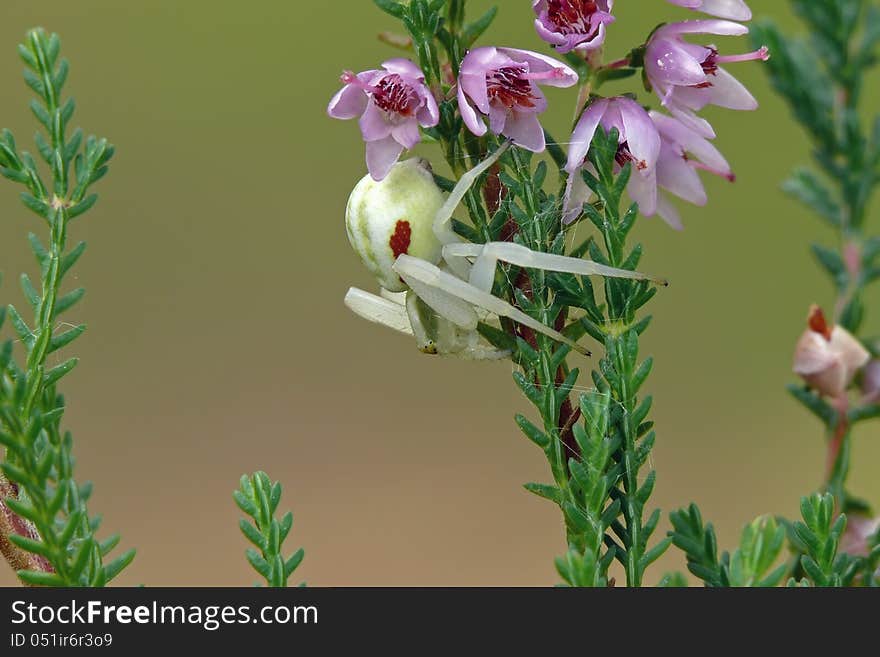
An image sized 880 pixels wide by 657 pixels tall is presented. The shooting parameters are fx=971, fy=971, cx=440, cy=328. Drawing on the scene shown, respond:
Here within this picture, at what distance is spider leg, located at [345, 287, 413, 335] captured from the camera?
1.23 meters

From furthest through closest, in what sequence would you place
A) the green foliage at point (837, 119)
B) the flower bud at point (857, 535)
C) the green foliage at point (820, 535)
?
1. the green foliage at point (837, 119)
2. the flower bud at point (857, 535)
3. the green foliage at point (820, 535)

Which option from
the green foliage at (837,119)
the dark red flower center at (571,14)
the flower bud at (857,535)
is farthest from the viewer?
the green foliage at (837,119)

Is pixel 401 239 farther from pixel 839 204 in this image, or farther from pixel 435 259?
pixel 839 204

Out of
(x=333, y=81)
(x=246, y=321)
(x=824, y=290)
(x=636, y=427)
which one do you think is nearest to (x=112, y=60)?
(x=333, y=81)

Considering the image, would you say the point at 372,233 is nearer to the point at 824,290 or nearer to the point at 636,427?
the point at 636,427

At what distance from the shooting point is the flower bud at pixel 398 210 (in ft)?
3.32

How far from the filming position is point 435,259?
3.56 feet

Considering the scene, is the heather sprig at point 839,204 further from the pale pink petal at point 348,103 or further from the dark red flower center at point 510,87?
the pale pink petal at point 348,103

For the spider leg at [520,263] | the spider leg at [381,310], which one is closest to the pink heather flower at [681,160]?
the spider leg at [520,263]

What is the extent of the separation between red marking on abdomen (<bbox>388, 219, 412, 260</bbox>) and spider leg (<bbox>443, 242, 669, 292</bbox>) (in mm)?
56

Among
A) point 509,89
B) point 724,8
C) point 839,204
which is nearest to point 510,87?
point 509,89

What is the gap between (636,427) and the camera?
2.82 ft

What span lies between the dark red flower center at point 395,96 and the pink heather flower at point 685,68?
23cm

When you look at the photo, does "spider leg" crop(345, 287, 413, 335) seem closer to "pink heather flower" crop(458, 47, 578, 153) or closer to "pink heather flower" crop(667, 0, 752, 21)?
"pink heather flower" crop(458, 47, 578, 153)
